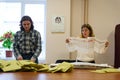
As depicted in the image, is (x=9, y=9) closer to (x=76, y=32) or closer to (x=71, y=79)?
(x=76, y=32)

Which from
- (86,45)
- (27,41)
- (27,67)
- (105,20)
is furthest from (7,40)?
(27,67)

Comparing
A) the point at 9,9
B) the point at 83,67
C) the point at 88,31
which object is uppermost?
the point at 9,9

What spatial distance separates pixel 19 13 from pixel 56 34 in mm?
879

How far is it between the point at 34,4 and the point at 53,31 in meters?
0.70

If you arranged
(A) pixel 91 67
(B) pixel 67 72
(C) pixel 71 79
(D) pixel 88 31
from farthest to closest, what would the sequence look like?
(D) pixel 88 31, (A) pixel 91 67, (B) pixel 67 72, (C) pixel 71 79

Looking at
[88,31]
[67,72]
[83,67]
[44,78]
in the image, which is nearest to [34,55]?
[88,31]

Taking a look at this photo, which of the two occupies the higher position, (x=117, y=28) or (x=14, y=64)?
(x=117, y=28)

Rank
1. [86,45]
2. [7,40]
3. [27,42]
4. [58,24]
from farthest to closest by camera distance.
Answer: [7,40]
[58,24]
[86,45]
[27,42]

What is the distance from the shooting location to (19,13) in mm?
4570

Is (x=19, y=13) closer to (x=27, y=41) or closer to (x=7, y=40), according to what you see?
(x=7, y=40)

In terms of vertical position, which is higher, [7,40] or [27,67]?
[7,40]

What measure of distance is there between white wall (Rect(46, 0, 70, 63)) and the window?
0.29 m

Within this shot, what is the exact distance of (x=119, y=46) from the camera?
4.07 m

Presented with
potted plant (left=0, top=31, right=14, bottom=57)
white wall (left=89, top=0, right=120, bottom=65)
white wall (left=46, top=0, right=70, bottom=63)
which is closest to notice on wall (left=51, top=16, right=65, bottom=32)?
white wall (left=46, top=0, right=70, bottom=63)
